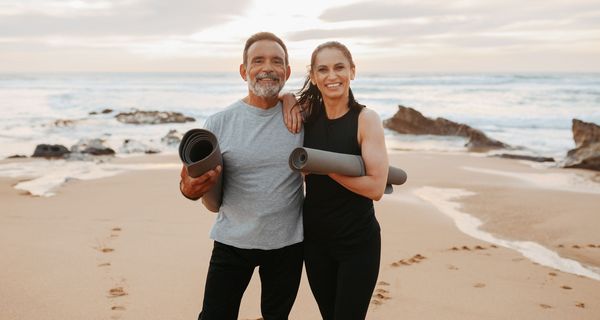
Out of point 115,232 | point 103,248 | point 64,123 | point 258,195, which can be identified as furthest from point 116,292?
point 64,123

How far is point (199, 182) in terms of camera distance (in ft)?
8.29

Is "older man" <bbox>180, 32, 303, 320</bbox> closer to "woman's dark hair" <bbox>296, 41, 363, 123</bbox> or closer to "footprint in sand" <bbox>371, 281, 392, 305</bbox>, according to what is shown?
"woman's dark hair" <bbox>296, 41, 363, 123</bbox>

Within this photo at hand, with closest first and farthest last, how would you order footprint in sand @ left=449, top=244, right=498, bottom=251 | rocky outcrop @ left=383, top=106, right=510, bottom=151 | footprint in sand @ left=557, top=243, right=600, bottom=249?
footprint in sand @ left=449, top=244, right=498, bottom=251 → footprint in sand @ left=557, top=243, right=600, bottom=249 → rocky outcrop @ left=383, top=106, right=510, bottom=151

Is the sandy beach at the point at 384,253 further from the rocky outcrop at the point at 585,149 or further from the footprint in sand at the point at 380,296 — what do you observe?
the rocky outcrop at the point at 585,149

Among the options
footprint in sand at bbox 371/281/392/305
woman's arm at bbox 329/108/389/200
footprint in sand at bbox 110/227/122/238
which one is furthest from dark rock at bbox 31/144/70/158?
woman's arm at bbox 329/108/389/200

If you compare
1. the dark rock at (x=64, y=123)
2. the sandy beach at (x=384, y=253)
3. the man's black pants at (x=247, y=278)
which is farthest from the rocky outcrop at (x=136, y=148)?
the man's black pants at (x=247, y=278)

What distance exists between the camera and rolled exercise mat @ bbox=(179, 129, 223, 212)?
2.45 m

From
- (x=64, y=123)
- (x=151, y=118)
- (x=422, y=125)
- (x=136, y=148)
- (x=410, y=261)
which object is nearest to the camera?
(x=410, y=261)

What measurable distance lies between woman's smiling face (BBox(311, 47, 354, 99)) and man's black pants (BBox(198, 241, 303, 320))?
80 centimetres

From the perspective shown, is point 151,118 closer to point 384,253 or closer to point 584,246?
point 384,253

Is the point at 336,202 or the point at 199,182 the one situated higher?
the point at 199,182

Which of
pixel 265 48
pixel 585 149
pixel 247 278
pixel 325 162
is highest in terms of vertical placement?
pixel 265 48

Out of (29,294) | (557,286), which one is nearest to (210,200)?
(29,294)

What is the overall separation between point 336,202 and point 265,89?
0.66 meters
